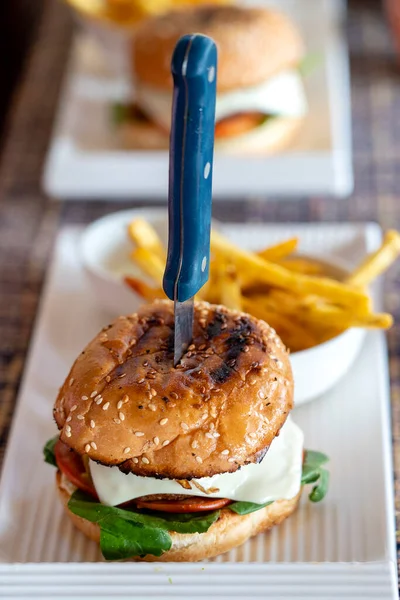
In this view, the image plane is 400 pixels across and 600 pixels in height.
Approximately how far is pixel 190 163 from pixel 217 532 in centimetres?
102

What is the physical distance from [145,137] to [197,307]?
231 cm

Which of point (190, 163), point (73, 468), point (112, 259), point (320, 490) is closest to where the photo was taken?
point (190, 163)

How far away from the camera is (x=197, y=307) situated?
262 cm

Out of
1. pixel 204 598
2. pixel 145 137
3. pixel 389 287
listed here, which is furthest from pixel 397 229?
pixel 204 598

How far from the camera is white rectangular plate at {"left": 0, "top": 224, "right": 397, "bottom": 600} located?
2168mm

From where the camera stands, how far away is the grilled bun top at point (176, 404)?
2.25 metres

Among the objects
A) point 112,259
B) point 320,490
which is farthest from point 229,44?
point 320,490

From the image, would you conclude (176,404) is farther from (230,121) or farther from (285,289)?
(230,121)

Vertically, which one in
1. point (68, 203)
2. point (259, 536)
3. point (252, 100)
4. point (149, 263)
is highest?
point (252, 100)

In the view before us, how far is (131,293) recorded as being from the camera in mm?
3404

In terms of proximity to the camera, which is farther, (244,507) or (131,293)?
(131,293)

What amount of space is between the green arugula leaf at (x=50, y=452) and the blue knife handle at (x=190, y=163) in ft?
2.47

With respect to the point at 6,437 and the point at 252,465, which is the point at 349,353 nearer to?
the point at 252,465

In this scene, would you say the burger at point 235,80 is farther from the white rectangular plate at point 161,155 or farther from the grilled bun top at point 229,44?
the white rectangular plate at point 161,155
